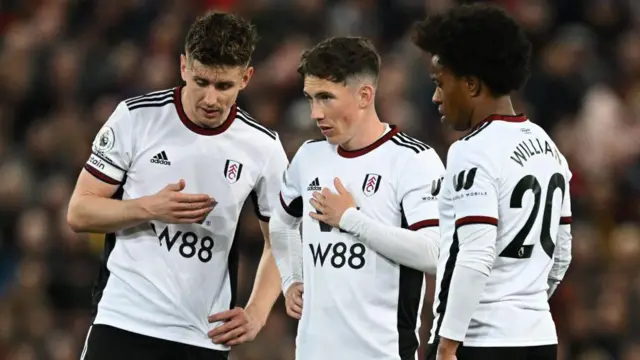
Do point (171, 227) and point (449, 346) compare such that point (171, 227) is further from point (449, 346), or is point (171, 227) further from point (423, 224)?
point (449, 346)

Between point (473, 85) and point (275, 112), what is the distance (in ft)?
22.5

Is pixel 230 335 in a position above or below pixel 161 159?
below

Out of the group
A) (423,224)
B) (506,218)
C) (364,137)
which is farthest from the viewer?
(364,137)

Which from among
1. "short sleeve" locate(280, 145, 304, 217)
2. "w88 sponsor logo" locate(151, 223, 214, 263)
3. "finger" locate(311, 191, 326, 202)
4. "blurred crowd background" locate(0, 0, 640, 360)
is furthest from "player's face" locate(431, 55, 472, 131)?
"blurred crowd background" locate(0, 0, 640, 360)

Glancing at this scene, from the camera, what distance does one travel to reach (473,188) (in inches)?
207

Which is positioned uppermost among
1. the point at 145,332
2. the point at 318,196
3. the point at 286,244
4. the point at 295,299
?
the point at 318,196

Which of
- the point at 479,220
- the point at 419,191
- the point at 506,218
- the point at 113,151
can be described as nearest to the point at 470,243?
the point at 479,220

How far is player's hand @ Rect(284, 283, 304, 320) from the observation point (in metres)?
6.07

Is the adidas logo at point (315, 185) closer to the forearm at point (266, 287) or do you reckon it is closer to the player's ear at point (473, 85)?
the forearm at point (266, 287)

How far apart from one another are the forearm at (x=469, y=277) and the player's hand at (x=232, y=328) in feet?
4.45

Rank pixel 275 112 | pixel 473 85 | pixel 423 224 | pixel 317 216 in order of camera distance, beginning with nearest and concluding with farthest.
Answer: pixel 473 85
pixel 423 224
pixel 317 216
pixel 275 112

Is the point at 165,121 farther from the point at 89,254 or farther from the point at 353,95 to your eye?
the point at 89,254

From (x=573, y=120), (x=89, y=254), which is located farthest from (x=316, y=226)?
(x=573, y=120)

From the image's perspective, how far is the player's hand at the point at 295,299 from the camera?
6.07 m
